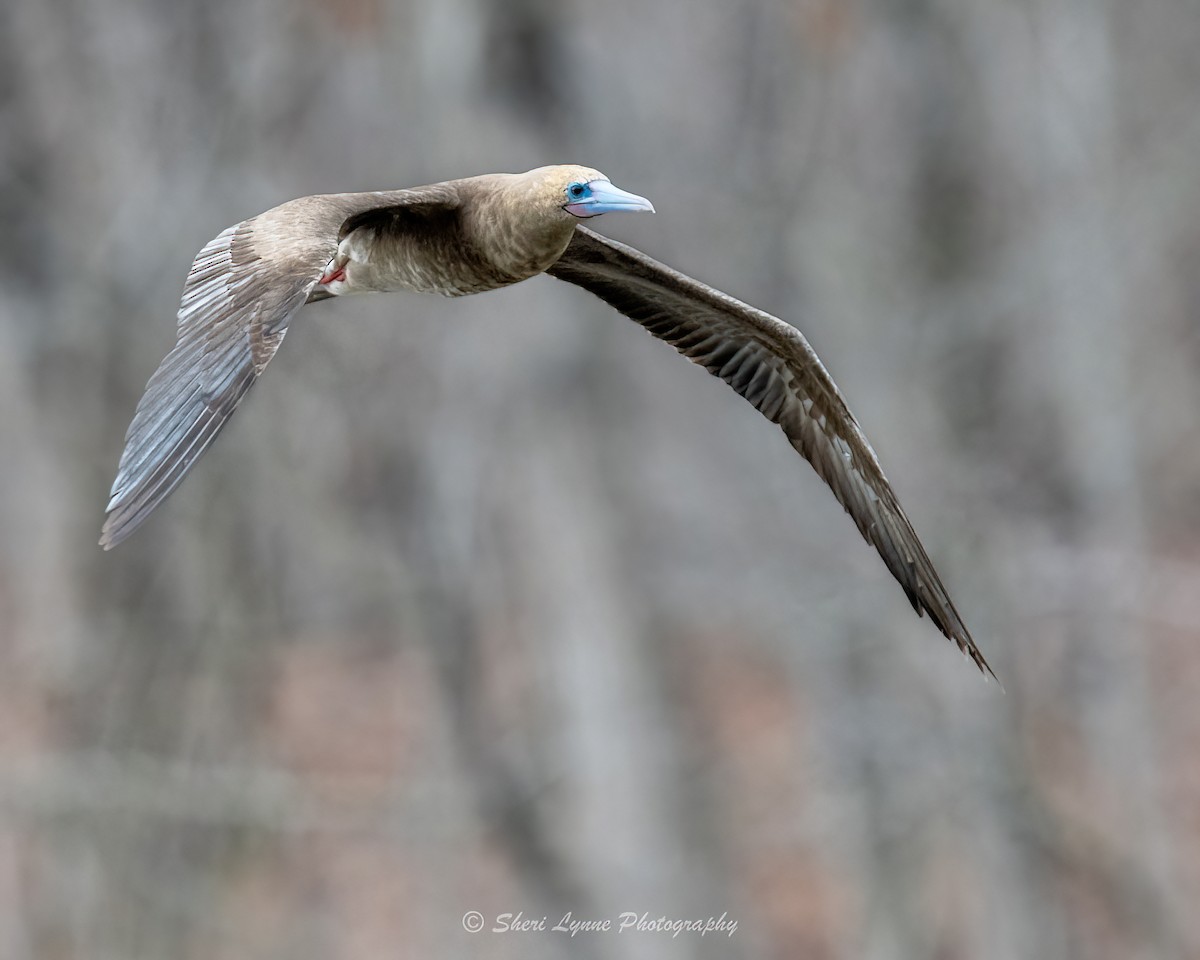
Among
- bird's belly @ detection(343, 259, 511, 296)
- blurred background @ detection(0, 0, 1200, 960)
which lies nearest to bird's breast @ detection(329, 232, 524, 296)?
bird's belly @ detection(343, 259, 511, 296)

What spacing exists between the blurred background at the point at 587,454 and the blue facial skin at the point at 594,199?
5690mm

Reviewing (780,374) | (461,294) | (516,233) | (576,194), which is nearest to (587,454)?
(780,374)

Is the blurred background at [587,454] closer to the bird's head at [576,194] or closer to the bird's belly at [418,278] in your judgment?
the bird's belly at [418,278]

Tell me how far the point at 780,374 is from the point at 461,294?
130 centimetres

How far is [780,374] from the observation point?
7.25 meters

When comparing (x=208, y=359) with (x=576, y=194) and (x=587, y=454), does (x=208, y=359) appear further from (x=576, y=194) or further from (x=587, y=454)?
(x=587, y=454)

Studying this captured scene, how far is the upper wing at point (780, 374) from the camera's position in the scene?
22.8 ft

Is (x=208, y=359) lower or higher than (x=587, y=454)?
higher

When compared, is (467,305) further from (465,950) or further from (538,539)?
(465,950)

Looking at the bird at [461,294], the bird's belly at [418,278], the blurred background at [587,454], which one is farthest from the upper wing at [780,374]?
the blurred background at [587,454]

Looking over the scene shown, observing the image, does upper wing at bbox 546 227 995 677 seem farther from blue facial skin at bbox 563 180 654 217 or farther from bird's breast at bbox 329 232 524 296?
blue facial skin at bbox 563 180 654 217

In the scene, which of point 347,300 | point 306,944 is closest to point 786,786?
point 306,944

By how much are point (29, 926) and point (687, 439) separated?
22.6 ft

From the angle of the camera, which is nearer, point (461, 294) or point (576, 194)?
point (576, 194)
